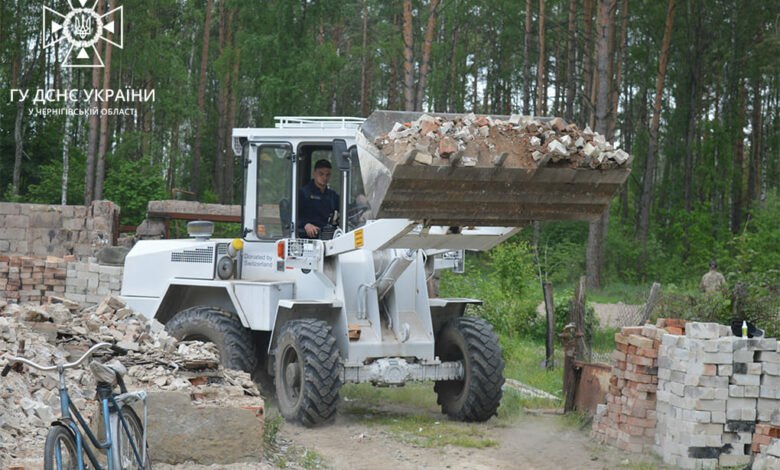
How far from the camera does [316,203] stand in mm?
9539

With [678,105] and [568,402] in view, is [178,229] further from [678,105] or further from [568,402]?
[678,105]

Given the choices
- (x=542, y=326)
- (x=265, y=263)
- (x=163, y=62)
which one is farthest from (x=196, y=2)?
(x=265, y=263)

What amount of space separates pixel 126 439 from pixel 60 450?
961 mm

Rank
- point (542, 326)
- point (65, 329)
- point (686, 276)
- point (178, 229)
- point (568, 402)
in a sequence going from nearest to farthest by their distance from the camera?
1. point (65, 329)
2. point (568, 402)
3. point (542, 326)
4. point (178, 229)
5. point (686, 276)

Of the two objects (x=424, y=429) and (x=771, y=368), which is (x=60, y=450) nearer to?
(x=424, y=429)

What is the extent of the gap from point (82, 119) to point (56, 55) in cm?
325

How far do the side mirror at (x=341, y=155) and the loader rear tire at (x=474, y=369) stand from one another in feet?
6.76

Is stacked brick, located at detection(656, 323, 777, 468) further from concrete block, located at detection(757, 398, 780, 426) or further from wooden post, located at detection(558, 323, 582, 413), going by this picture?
wooden post, located at detection(558, 323, 582, 413)

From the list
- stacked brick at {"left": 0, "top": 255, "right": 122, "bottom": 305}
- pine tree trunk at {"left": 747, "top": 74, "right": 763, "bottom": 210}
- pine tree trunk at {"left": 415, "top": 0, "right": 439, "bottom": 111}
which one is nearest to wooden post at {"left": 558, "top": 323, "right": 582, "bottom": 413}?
stacked brick at {"left": 0, "top": 255, "right": 122, "bottom": 305}

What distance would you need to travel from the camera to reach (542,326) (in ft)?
55.0

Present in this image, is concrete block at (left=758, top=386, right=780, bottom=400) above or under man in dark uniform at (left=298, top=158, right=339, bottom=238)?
under

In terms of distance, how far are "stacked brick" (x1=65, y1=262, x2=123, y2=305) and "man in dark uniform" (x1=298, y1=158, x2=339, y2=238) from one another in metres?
8.57

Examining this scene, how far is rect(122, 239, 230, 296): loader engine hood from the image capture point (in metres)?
9.97

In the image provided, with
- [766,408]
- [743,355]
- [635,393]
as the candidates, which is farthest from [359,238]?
[766,408]
